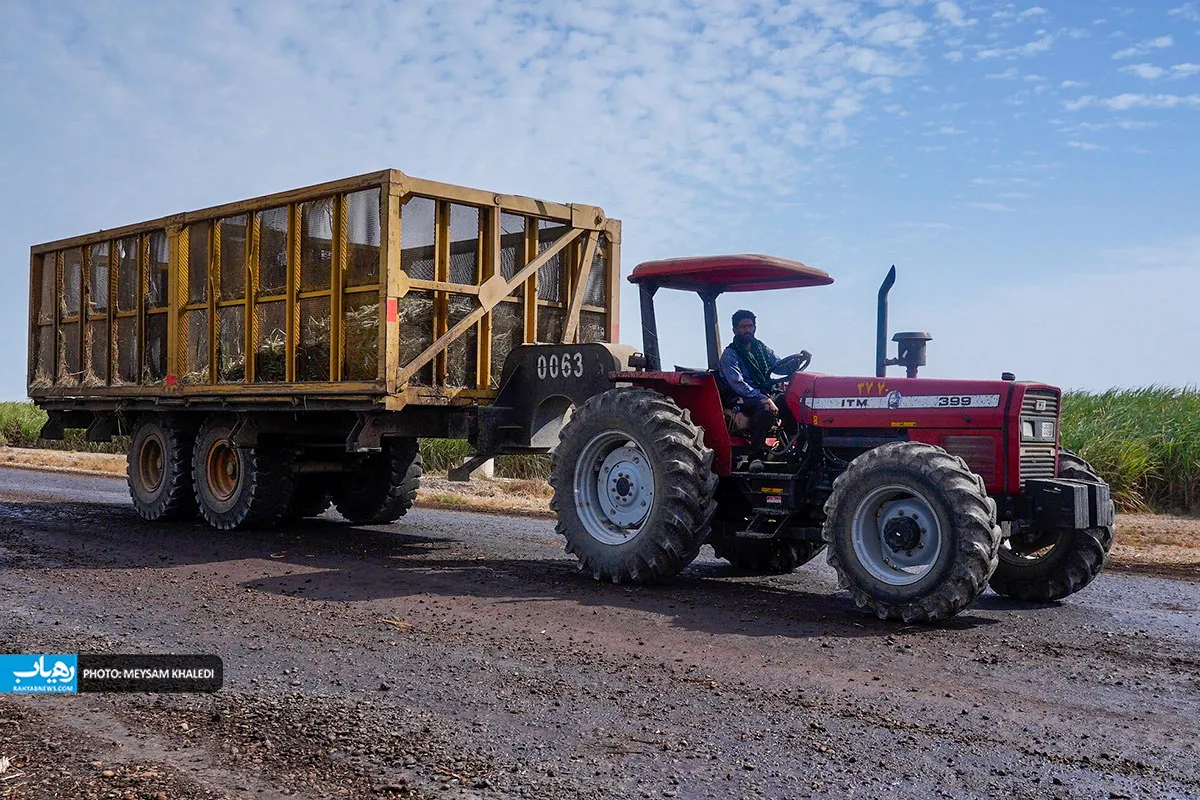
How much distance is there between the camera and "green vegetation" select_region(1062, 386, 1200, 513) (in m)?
16.8

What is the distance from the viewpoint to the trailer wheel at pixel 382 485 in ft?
40.9

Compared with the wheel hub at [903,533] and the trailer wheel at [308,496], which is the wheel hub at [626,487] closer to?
the wheel hub at [903,533]

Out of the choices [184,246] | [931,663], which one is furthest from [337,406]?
[931,663]

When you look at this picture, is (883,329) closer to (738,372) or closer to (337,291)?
(738,372)

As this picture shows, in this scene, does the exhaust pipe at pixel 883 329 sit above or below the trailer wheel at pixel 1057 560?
above

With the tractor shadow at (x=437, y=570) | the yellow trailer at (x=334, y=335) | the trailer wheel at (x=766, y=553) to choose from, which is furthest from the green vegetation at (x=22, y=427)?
the trailer wheel at (x=766, y=553)

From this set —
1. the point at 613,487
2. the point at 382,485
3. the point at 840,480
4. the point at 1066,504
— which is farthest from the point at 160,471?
the point at 1066,504

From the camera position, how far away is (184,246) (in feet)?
40.4

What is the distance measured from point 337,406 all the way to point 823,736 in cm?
680

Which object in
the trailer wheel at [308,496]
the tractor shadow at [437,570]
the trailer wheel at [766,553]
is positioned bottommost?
the tractor shadow at [437,570]

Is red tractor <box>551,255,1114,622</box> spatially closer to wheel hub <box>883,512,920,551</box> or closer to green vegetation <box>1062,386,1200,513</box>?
wheel hub <box>883,512,920,551</box>

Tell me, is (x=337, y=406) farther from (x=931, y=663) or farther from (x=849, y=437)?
(x=931, y=663)

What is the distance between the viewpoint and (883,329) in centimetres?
764

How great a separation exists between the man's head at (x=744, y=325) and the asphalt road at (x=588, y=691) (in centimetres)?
191
